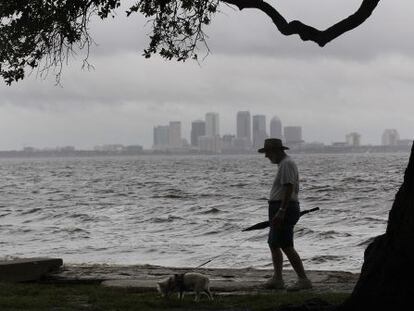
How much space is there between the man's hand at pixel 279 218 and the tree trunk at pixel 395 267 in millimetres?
2141

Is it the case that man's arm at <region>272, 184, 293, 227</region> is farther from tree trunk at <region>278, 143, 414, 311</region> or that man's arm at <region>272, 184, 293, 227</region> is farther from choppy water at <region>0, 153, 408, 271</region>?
choppy water at <region>0, 153, 408, 271</region>

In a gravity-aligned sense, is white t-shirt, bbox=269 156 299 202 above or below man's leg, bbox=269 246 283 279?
above

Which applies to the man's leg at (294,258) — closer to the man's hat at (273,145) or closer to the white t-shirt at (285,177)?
the white t-shirt at (285,177)

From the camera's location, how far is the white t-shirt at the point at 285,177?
30.0ft

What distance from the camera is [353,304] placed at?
696 centimetres

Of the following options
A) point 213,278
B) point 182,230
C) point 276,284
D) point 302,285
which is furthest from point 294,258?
point 182,230

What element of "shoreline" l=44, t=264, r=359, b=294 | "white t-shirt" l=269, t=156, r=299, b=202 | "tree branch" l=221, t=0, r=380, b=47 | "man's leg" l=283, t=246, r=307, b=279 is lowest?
"shoreline" l=44, t=264, r=359, b=294

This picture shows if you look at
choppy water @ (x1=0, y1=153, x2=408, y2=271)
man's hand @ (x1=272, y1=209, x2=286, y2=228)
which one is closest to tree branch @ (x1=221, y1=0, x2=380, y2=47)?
man's hand @ (x1=272, y1=209, x2=286, y2=228)

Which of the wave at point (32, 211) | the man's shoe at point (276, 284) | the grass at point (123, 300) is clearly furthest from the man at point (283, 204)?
the wave at point (32, 211)

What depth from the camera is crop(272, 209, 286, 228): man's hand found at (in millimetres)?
9070

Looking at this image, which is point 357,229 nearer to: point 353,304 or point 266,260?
point 266,260

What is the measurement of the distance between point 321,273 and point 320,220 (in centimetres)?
1521

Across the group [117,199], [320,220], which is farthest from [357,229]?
[117,199]

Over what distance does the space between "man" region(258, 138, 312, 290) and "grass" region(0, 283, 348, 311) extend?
0.53m
